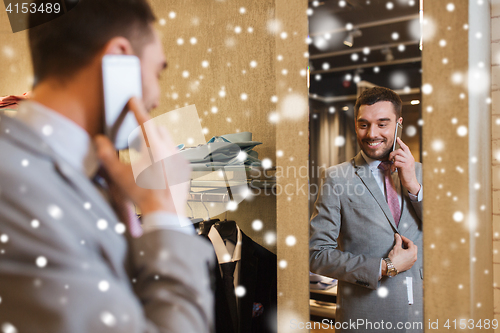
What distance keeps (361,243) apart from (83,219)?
2.51ft

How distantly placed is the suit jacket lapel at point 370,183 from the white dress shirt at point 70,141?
→ 1.86ft

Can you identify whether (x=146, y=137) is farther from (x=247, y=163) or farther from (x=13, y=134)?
(x=247, y=163)

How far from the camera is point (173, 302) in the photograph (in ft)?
2.01

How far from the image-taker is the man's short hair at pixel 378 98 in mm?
955

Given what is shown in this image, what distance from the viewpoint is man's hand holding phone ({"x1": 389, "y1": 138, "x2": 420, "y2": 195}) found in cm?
95

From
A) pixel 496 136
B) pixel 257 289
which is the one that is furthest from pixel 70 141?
pixel 496 136

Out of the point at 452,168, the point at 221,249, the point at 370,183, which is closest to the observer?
the point at 452,168

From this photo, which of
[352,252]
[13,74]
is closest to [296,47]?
[352,252]

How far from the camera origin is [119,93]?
751 millimetres

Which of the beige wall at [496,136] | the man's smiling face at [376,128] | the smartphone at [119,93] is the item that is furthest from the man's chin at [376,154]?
the smartphone at [119,93]

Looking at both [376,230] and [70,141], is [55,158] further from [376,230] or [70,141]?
[376,230]

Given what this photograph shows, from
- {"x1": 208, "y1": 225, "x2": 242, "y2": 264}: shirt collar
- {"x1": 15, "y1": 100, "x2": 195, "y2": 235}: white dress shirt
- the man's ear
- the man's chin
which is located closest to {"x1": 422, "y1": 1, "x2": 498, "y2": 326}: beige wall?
the man's chin

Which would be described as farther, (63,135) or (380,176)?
(380,176)

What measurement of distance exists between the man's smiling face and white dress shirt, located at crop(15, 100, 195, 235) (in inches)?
23.0
